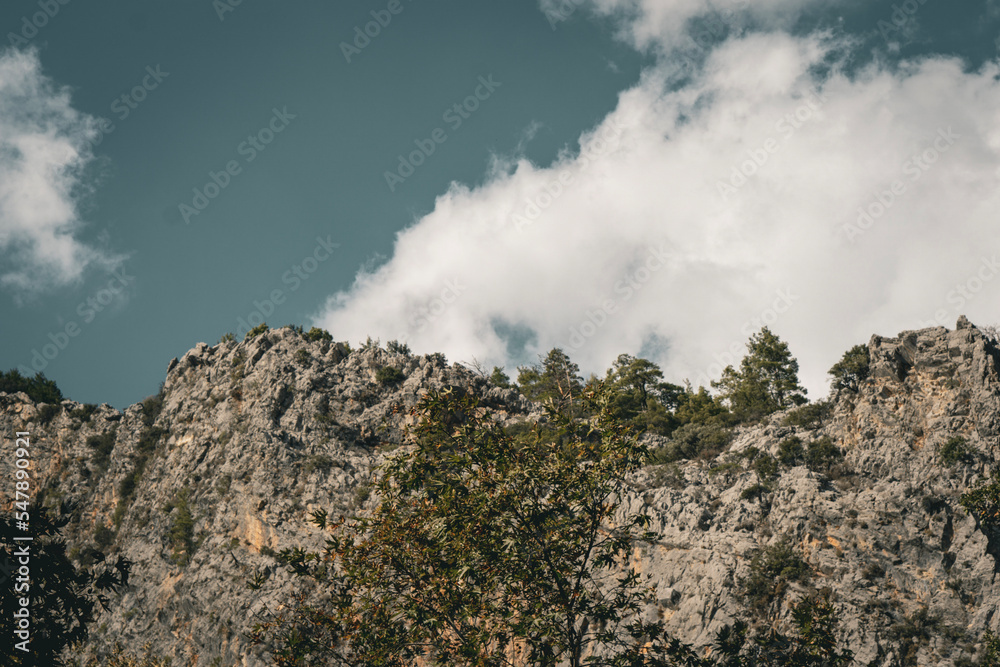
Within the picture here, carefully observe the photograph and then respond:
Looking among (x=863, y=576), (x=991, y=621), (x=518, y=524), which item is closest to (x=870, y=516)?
(x=863, y=576)

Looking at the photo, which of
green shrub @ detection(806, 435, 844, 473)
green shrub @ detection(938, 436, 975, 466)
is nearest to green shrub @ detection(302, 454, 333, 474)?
green shrub @ detection(806, 435, 844, 473)

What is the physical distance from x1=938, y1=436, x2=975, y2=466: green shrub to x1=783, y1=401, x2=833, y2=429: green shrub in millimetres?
7589

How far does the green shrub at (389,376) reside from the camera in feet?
198

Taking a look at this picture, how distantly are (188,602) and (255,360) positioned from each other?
23.3 m

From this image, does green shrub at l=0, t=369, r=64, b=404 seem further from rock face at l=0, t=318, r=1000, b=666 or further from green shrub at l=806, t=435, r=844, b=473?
green shrub at l=806, t=435, r=844, b=473

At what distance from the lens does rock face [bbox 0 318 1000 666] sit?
31984mm

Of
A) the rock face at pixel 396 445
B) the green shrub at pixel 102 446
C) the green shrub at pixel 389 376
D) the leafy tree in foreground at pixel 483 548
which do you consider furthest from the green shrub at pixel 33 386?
the leafy tree in foreground at pixel 483 548

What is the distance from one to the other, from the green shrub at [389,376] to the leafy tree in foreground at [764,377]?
102 feet

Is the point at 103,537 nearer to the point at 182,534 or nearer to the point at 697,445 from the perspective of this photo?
the point at 182,534

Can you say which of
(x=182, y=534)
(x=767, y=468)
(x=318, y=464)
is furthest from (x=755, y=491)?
(x=182, y=534)

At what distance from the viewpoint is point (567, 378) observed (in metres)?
72.8

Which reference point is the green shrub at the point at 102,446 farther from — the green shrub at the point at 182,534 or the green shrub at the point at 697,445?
the green shrub at the point at 697,445

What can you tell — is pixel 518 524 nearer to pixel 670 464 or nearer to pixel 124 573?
pixel 124 573

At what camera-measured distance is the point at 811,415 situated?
142 feet
